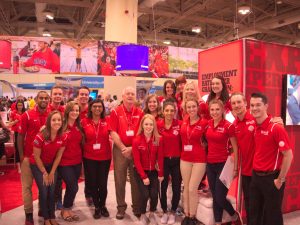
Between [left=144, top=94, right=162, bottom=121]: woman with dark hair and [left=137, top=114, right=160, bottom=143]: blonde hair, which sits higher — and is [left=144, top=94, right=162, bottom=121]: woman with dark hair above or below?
above

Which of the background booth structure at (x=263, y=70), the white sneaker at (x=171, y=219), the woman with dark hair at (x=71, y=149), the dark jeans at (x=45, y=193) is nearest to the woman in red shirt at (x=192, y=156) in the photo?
the white sneaker at (x=171, y=219)

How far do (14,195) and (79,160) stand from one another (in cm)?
187

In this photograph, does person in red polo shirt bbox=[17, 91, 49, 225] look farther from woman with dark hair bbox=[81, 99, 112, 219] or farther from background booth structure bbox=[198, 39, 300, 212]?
background booth structure bbox=[198, 39, 300, 212]

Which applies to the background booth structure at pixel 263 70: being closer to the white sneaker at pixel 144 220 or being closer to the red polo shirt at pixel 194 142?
the red polo shirt at pixel 194 142

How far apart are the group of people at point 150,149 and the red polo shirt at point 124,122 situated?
12mm

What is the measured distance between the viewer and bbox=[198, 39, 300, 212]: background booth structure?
12.5ft

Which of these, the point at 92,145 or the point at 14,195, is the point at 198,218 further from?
the point at 14,195

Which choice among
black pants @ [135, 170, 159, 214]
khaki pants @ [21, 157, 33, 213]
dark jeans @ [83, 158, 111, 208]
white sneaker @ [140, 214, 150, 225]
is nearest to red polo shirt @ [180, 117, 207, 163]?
black pants @ [135, 170, 159, 214]

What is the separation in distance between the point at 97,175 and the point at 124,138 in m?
0.58

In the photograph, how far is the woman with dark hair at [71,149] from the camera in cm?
369

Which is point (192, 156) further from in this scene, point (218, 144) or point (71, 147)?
point (71, 147)

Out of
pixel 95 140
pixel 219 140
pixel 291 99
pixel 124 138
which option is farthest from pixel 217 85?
pixel 95 140

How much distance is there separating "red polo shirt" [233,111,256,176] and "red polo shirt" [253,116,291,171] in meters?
0.25

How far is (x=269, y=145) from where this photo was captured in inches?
111
